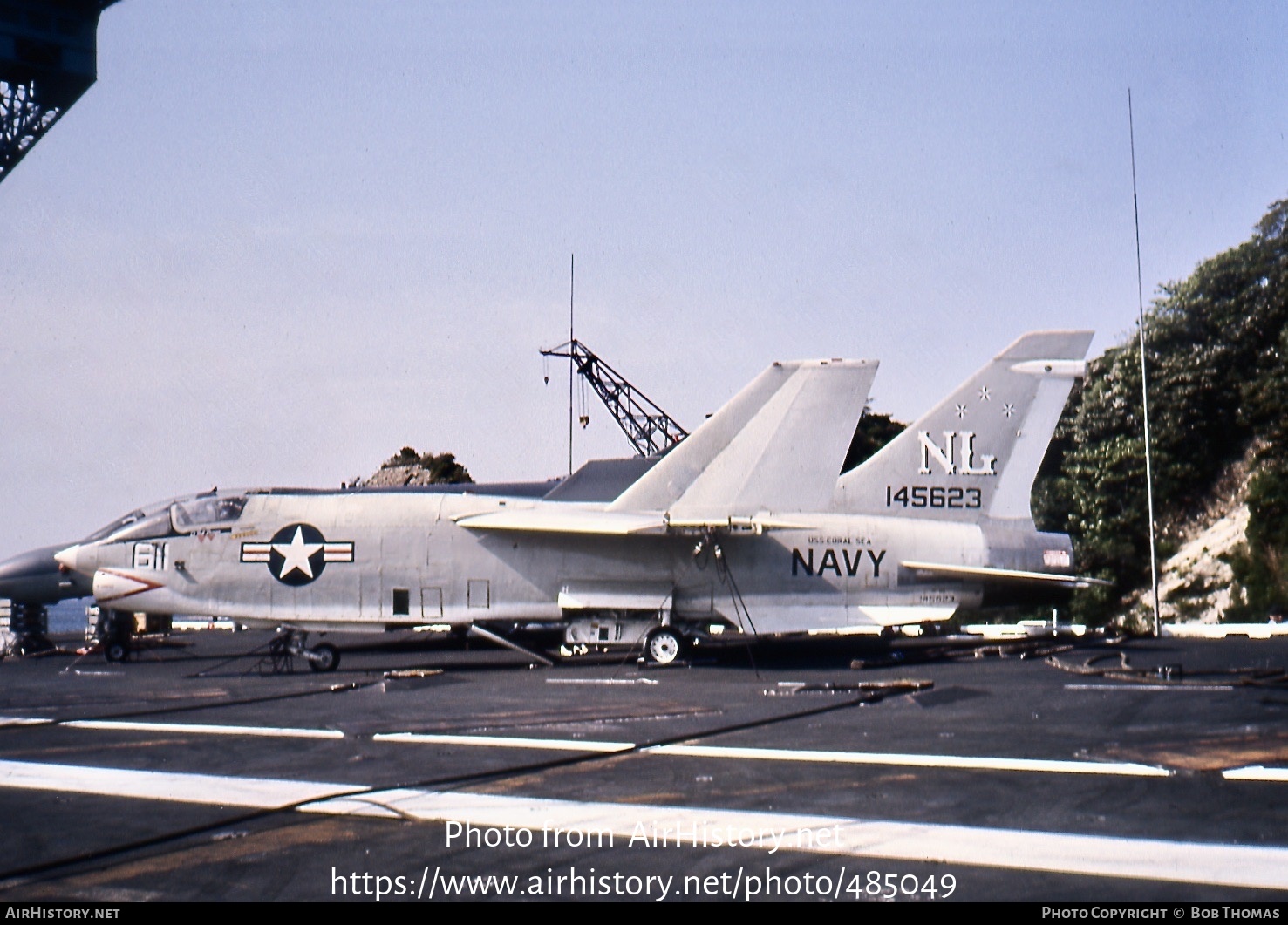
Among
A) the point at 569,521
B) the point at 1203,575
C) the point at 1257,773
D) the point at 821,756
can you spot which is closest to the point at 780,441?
the point at 569,521

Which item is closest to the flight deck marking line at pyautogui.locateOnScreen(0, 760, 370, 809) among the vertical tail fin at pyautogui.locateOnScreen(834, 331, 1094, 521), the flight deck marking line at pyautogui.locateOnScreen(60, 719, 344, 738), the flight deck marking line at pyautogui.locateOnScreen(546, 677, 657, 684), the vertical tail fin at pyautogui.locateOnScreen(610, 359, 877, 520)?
the flight deck marking line at pyautogui.locateOnScreen(60, 719, 344, 738)

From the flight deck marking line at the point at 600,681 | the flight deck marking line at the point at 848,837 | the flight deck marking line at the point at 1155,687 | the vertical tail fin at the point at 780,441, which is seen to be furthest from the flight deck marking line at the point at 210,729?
the flight deck marking line at the point at 1155,687

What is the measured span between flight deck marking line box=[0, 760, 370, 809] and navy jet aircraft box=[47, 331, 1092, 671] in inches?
454

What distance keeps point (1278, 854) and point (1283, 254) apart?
43294mm

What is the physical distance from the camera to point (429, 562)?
71.7 ft

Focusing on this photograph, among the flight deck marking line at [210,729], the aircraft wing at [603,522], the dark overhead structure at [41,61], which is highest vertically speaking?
the dark overhead structure at [41,61]

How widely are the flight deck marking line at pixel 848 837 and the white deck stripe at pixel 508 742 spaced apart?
2465 mm

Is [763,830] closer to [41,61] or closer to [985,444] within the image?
[985,444]

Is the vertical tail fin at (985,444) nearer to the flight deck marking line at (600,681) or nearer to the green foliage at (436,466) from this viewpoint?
the flight deck marking line at (600,681)

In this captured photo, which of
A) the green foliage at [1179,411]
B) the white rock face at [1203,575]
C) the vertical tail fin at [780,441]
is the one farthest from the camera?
the green foliage at [1179,411]

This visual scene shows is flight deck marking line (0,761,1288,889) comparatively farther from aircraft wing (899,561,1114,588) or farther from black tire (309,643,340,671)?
aircraft wing (899,561,1114,588)

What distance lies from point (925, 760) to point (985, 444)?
14081 millimetres

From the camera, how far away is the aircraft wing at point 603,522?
20297 mm

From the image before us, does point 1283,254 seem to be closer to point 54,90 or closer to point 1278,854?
point 1278,854
